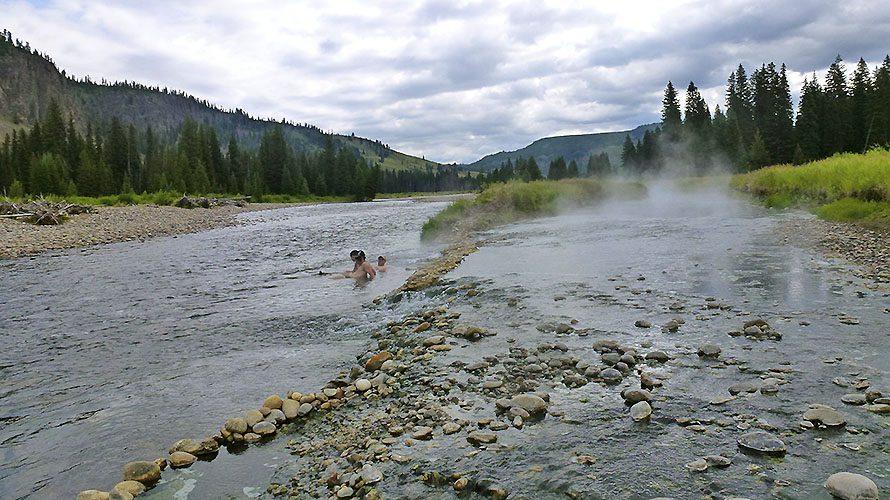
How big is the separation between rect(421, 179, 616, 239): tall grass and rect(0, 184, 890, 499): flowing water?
12098 millimetres

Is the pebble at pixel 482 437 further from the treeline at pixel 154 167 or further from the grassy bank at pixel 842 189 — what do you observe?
the treeline at pixel 154 167

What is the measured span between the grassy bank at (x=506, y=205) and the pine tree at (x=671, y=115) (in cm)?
5808

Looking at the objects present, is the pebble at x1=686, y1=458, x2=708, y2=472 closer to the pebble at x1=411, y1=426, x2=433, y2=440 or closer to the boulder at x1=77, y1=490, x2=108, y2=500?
the pebble at x1=411, y1=426, x2=433, y2=440

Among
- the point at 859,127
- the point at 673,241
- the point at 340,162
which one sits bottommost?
the point at 673,241

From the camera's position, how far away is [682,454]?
15.3ft

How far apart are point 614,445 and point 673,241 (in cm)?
1606

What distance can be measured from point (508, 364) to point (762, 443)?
3.39 metres

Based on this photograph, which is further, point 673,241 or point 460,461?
point 673,241

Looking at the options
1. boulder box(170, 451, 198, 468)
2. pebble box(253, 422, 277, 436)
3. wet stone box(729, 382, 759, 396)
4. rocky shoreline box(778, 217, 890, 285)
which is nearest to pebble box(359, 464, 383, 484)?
pebble box(253, 422, 277, 436)

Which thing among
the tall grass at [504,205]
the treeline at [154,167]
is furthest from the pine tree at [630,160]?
the tall grass at [504,205]

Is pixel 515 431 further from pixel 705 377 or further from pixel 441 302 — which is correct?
pixel 441 302

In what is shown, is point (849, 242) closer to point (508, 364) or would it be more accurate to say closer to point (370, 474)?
point (508, 364)

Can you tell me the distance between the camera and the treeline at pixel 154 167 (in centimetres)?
8281

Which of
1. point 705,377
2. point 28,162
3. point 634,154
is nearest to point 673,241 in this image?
point 705,377
